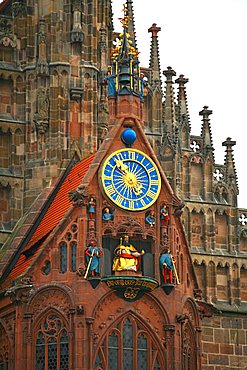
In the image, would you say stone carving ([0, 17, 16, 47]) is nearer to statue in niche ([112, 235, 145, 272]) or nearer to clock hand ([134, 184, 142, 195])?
clock hand ([134, 184, 142, 195])

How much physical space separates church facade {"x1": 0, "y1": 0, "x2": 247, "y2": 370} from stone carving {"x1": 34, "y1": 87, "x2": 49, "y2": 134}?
0.15ft

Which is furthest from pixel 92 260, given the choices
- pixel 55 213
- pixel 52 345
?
pixel 55 213

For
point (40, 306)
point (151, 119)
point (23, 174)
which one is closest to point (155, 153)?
point (151, 119)

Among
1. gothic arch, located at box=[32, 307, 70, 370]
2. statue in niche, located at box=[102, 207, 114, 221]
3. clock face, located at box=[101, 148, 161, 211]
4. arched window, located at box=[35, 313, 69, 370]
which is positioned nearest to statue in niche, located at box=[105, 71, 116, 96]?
clock face, located at box=[101, 148, 161, 211]

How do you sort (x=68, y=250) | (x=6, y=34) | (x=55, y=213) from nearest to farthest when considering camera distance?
1. (x=68, y=250)
2. (x=55, y=213)
3. (x=6, y=34)

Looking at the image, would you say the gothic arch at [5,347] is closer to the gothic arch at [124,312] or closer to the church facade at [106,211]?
the church facade at [106,211]

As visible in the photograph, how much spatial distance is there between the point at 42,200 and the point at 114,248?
4450 mm

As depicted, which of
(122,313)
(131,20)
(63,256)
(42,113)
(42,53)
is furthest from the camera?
(131,20)

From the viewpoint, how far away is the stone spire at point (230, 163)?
2299 inches

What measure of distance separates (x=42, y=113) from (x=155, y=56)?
5493mm

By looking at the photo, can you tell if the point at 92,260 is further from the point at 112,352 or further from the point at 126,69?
the point at 126,69

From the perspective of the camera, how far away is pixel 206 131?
58.8 metres

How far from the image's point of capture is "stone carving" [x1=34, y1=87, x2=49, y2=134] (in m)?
55.0

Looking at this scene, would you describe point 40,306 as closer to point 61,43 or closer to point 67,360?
point 67,360
